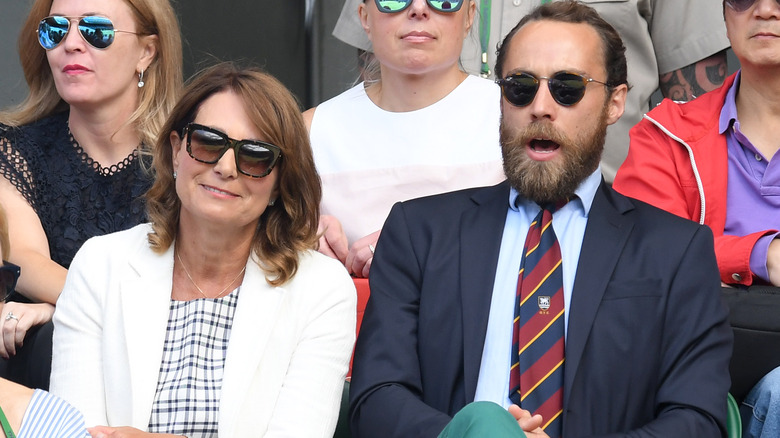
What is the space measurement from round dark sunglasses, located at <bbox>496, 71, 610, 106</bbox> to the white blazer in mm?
675

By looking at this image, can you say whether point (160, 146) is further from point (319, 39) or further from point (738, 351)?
point (319, 39)

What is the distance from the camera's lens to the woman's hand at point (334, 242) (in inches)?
144

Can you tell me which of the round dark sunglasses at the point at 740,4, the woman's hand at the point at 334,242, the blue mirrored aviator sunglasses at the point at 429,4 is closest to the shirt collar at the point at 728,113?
the round dark sunglasses at the point at 740,4

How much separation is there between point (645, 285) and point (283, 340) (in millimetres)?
917

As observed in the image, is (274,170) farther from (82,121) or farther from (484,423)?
(82,121)

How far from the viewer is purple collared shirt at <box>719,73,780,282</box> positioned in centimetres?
346

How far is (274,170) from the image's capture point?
296 cm

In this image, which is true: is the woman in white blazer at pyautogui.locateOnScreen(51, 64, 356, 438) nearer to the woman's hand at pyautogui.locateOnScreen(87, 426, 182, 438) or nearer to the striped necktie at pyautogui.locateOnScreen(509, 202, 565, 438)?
the woman's hand at pyautogui.locateOnScreen(87, 426, 182, 438)

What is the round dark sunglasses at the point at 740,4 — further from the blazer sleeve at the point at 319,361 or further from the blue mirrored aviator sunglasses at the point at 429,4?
the blazer sleeve at the point at 319,361

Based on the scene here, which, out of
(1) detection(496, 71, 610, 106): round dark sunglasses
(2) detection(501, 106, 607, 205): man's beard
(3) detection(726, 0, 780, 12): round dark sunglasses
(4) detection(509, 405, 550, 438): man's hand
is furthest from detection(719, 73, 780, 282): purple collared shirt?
(4) detection(509, 405, 550, 438): man's hand

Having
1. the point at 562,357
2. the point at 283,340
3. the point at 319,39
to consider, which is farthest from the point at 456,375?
the point at 319,39

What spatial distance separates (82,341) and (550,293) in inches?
47.0

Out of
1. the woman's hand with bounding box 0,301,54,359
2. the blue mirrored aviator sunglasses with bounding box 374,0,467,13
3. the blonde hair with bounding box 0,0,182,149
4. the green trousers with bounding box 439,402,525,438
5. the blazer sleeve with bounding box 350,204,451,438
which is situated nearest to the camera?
the green trousers with bounding box 439,402,525,438

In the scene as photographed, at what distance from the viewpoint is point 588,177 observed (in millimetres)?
2961
